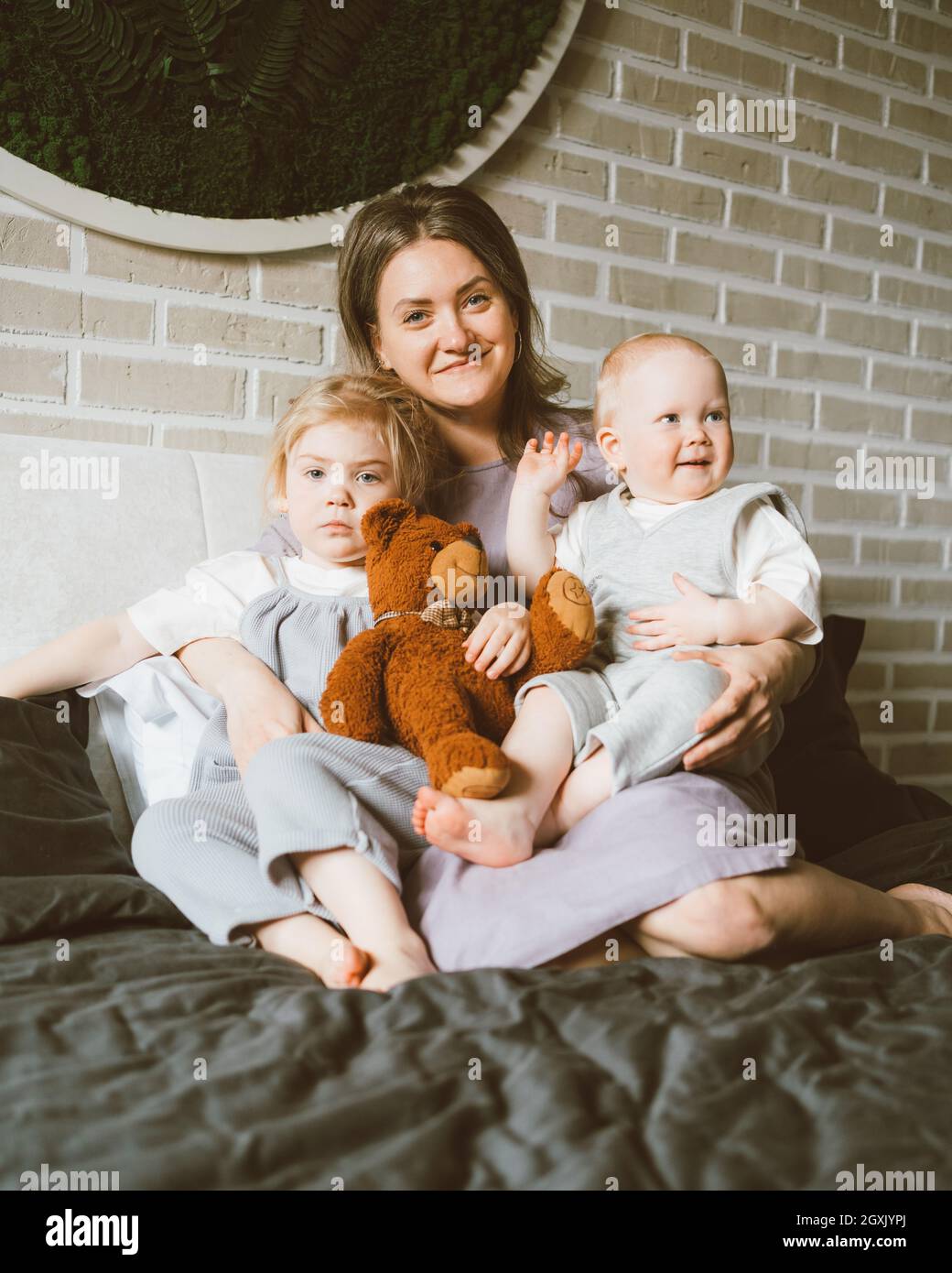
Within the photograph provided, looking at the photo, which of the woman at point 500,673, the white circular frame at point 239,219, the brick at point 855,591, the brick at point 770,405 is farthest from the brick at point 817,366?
the woman at point 500,673

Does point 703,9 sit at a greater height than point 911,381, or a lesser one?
greater

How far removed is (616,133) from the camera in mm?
2186

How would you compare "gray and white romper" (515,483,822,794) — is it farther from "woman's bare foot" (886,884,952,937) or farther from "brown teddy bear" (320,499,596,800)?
"woman's bare foot" (886,884,952,937)

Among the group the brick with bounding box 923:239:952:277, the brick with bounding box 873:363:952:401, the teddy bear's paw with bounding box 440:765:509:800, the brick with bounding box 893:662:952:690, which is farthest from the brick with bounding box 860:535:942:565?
the teddy bear's paw with bounding box 440:765:509:800

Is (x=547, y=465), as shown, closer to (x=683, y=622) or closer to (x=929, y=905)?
(x=683, y=622)

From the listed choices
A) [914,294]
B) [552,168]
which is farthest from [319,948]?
[914,294]

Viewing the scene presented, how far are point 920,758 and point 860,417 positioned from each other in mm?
825

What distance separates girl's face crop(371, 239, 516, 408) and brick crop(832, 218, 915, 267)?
4.21ft

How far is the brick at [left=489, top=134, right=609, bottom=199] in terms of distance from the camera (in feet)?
6.81

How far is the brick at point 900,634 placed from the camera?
254cm

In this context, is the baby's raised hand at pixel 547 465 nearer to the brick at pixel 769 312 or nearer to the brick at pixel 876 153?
the brick at pixel 769 312

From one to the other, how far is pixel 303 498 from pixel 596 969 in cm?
70

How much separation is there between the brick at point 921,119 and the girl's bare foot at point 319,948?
2365 mm
